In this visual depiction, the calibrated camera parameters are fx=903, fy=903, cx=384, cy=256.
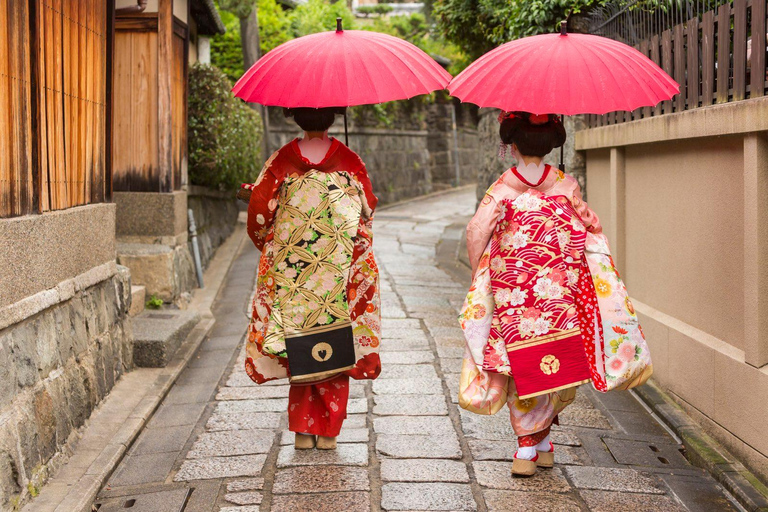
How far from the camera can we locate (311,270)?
4.52 metres

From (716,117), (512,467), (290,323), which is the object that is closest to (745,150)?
(716,117)

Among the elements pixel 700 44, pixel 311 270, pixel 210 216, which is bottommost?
pixel 311 270

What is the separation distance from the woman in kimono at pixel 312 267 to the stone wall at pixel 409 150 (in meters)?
14.1

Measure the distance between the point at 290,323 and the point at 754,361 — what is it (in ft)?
7.43

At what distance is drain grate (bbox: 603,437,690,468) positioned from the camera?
4602mm

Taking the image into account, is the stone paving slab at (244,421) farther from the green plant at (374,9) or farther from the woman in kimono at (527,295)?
the green plant at (374,9)

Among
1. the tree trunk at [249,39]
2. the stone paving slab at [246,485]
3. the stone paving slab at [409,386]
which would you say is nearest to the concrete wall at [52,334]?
the stone paving slab at [246,485]

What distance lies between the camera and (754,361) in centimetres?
435

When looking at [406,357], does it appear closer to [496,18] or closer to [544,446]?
[544,446]

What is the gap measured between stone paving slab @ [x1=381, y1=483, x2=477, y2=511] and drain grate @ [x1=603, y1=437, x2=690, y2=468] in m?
1.00

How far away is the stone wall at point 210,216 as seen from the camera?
10.6m

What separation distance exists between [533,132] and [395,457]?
5.71 feet

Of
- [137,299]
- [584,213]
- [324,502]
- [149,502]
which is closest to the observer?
[324,502]

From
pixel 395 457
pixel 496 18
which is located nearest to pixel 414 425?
pixel 395 457
